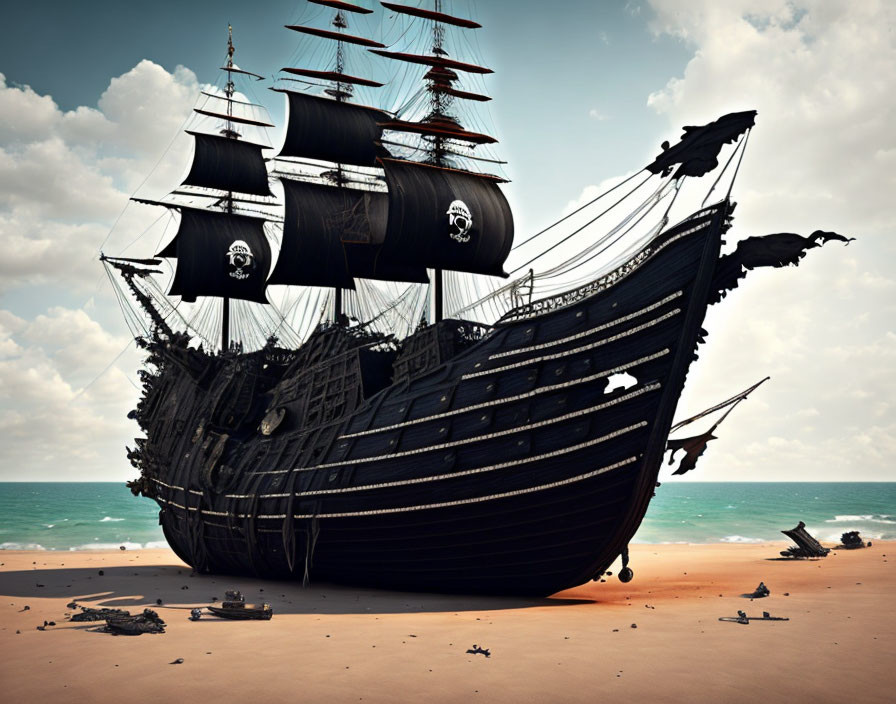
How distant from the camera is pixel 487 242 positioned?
27.4 m

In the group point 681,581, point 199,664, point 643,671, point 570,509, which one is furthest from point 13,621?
point 681,581

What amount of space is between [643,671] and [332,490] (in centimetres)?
1105

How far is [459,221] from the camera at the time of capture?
26469mm

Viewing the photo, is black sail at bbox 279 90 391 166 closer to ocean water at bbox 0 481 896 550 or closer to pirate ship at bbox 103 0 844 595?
pirate ship at bbox 103 0 844 595

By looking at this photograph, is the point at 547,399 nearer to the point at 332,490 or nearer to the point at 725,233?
the point at 725,233

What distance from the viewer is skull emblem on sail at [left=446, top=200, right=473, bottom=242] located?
2638 centimetres

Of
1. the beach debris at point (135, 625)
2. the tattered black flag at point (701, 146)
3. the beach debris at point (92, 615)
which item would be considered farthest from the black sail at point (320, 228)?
the beach debris at point (135, 625)

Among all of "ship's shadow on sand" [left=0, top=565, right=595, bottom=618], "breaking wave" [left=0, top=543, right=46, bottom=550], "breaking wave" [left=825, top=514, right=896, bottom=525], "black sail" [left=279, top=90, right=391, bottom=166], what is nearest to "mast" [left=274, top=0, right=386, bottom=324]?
"black sail" [left=279, top=90, right=391, bottom=166]

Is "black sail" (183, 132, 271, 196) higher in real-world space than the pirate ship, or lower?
higher

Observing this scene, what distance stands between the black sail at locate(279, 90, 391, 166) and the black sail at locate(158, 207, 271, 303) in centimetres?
598

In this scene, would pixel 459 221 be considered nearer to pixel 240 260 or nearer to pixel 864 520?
pixel 240 260

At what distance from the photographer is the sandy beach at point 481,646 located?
34.4 ft

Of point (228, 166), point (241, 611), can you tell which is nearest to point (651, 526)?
point (228, 166)

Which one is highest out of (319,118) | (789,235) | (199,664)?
(319,118)
